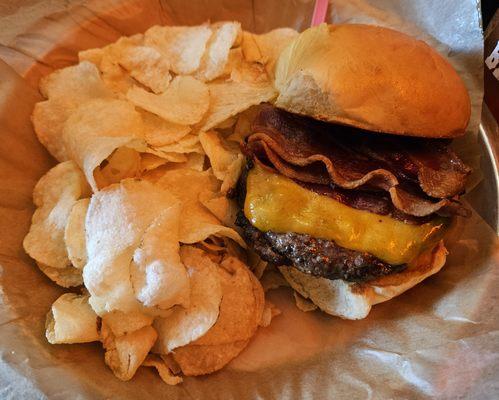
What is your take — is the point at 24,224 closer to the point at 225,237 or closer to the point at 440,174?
the point at 225,237

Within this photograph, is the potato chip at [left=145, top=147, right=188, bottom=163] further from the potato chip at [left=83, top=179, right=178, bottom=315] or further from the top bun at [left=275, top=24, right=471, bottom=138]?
the top bun at [left=275, top=24, right=471, bottom=138]

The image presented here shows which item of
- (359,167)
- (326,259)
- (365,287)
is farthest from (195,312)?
(359,167)

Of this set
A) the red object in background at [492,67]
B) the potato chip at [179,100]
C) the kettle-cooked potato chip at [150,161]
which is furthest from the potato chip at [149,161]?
the red object in background at [492,67]

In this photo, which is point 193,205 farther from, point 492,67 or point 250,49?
point 492,67

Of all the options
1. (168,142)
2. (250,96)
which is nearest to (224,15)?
(250,96)

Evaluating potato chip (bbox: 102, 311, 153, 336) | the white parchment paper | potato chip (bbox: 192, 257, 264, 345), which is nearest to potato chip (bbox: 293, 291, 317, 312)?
the white parchment paper

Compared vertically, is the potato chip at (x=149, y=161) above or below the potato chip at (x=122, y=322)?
above

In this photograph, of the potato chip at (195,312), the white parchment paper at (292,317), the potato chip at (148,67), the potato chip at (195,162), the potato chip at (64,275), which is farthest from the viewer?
the potato chip at (148,67)

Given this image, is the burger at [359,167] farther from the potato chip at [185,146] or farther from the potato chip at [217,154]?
the potato chip at [185,146]
